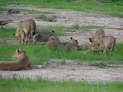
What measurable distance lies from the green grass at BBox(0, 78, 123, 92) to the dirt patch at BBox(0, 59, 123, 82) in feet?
3.13

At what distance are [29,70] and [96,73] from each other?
5.54ft

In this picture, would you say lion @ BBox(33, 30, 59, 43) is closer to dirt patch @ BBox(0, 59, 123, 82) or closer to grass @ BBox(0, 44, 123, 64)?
grass @ BBox(0, 44, 123, 64)

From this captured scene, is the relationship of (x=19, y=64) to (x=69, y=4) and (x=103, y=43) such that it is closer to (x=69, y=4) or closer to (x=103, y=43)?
(x=103, y=43)

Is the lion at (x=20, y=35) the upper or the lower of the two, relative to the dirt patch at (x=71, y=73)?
lower

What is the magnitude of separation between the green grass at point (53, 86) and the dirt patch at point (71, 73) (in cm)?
95

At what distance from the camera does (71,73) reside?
1608 cm

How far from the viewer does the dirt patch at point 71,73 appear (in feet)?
50.0

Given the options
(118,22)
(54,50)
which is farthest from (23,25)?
(118,22)

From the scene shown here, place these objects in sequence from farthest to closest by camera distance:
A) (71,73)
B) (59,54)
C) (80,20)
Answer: (80,20) → (59,54) → (71,73)

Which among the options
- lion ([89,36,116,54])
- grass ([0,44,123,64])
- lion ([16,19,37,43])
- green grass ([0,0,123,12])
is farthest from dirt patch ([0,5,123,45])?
grass ([0,44,123,64])

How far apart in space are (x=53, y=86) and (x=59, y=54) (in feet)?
20.8

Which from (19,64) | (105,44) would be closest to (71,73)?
(19,64)

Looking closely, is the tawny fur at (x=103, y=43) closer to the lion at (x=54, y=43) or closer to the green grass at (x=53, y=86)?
the lion at (x=54, y=43)

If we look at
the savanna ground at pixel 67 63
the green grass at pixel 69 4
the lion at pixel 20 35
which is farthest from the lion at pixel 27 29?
the green grass at pixel 69 4
